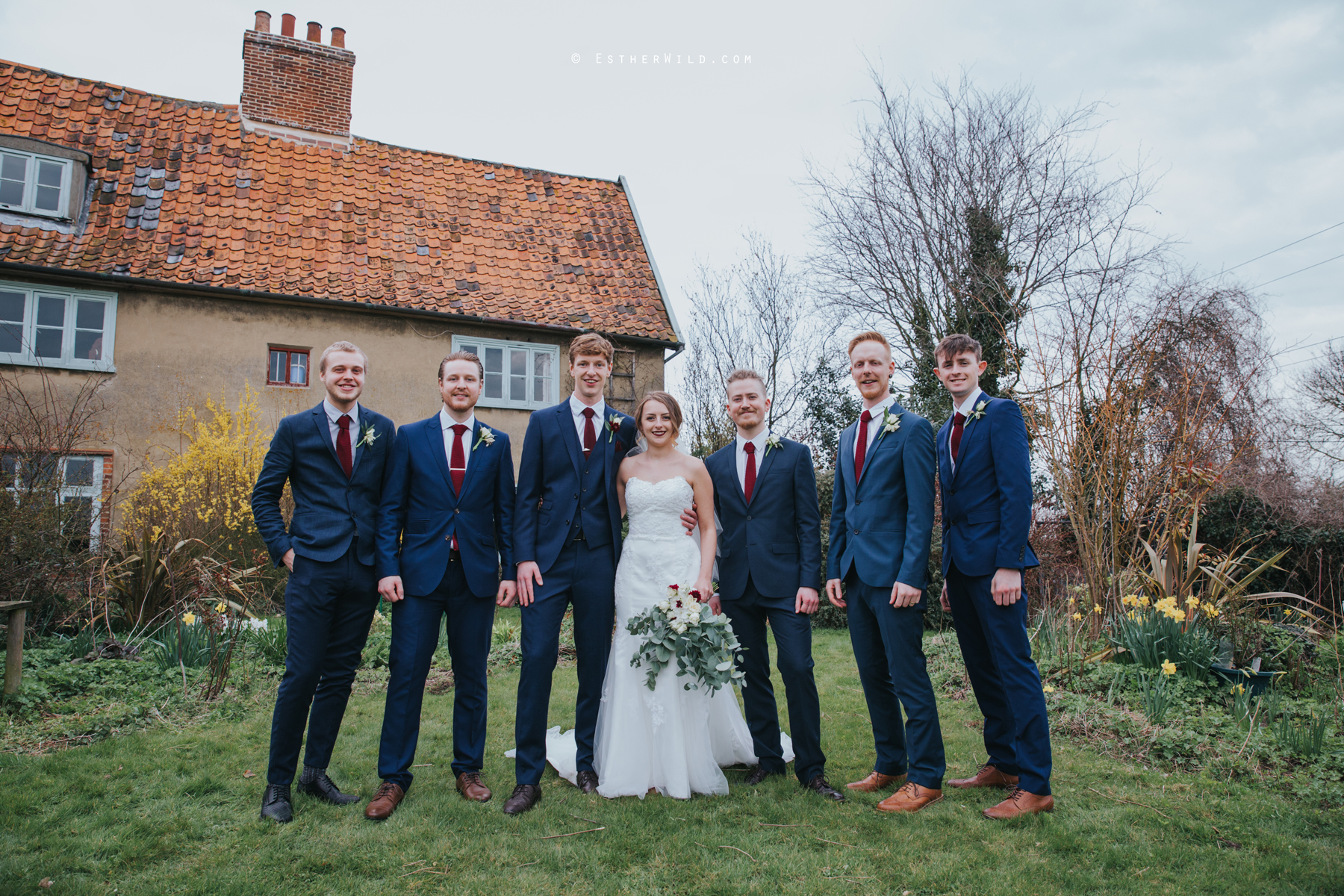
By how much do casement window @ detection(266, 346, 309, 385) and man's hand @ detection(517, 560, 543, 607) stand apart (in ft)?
31.6

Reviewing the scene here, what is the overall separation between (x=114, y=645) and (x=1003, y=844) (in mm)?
6913

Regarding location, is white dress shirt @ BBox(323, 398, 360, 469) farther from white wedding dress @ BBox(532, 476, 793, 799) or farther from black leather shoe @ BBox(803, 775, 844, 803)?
black leather shoe @ BBox(803, 775, 844, 803)

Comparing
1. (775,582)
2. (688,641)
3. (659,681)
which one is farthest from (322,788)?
(775,582)

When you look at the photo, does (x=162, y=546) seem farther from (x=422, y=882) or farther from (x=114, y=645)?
(x=422, y=882)

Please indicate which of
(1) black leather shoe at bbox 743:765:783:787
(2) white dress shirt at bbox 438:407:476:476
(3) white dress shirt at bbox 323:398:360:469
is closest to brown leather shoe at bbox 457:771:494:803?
(1) black leather shoe at bbox 743:765:783:787

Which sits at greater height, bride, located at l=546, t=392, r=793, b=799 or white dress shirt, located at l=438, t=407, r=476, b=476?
white dress shirt, located at l=438, t=407, r=476, b=476

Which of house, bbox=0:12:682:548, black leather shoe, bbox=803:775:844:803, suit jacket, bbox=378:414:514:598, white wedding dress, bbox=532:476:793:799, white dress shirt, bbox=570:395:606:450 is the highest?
house, bbox=0:12:682:548

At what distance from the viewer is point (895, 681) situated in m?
3.79

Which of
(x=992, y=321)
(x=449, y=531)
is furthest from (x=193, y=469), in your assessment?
(x=992, y=321)

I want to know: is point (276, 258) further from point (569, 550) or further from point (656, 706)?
point (656, 706)

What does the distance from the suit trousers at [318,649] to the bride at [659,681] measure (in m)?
1.27

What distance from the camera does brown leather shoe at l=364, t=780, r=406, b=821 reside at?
358 centimetres

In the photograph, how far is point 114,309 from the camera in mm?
11023

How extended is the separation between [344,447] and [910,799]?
3.28m
